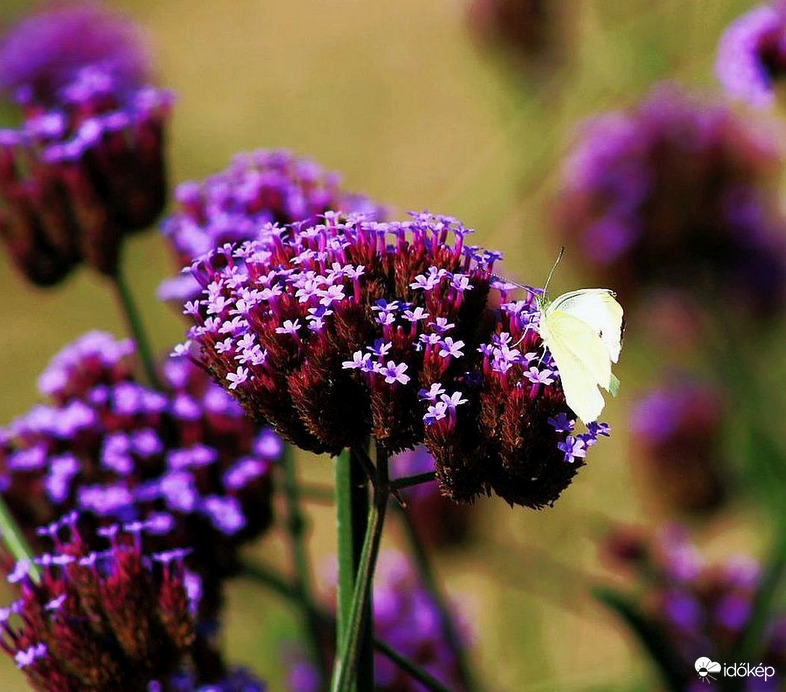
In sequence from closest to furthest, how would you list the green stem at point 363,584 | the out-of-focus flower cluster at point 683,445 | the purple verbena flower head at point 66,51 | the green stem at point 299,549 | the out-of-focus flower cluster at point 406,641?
the green stem at point 363,584 → the green stem at point 299,549 → the out-of-focus flower cluster at point 406,641 → the out-of-focus flower cluster at point 683,445 → the purple verbena flower head at point 66,51

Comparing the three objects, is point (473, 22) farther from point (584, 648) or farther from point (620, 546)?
point (584, 648)

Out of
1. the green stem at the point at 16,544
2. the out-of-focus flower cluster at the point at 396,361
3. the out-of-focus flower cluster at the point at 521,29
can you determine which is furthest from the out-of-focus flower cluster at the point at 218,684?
the out-of-focus flower cluster at the point at 521,29

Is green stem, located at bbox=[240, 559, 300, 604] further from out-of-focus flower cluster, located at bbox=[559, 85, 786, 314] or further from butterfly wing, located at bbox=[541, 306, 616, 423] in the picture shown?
out-of-focus flower cluster, located at bbox=[559, 85, 786, 314]

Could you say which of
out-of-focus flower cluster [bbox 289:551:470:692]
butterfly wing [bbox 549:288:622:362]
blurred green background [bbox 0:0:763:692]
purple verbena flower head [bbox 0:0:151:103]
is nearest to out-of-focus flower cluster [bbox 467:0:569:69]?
blurred green background [bbox 0:0:763:692]

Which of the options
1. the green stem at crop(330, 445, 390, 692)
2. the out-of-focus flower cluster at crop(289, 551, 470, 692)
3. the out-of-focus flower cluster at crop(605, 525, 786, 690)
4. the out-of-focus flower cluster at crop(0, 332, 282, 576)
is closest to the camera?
the green stem at crop(330, 445, 390, 692)

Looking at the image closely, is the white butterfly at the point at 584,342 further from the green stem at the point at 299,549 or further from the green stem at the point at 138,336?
the green stem at the point at 138,336

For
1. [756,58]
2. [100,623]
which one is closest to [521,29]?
[756,58]

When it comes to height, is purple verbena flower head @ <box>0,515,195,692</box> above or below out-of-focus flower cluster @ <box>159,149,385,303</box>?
below
